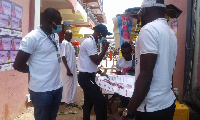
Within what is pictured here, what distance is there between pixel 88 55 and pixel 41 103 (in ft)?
4.47

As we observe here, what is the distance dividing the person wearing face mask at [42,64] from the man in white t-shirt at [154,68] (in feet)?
3.55

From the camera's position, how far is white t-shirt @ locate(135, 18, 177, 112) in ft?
4.93

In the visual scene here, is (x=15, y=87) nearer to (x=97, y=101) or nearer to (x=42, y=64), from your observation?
(x=97, y=101)

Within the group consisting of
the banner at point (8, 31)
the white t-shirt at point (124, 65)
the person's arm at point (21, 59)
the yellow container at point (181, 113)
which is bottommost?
the yellow container at point (181, 113)

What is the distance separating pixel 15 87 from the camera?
4160 mm

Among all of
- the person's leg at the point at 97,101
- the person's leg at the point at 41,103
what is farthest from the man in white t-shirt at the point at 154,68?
the person's leg at the point at 97,101

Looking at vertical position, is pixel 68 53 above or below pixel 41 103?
above

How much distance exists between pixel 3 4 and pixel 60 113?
278cm

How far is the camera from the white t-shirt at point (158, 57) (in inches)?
59.2

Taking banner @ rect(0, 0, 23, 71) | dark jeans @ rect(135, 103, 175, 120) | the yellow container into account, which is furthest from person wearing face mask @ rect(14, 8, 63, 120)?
the yellow container

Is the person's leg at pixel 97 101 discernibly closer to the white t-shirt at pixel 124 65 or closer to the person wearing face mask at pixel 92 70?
the person wearing face mask at pixel 92 70

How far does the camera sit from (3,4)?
11.6 ft

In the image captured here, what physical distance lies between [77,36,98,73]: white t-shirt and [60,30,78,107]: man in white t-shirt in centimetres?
160

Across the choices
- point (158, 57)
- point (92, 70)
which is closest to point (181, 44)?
point (92, 70)
